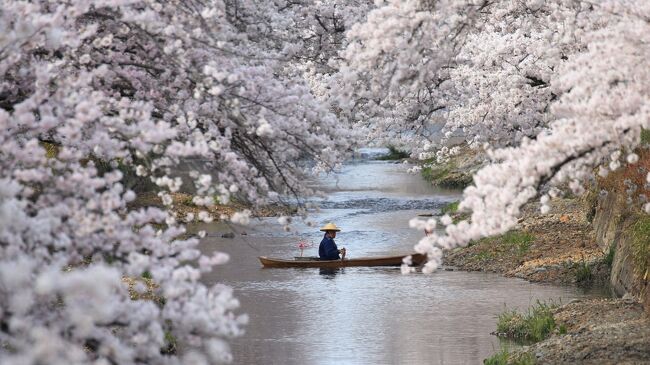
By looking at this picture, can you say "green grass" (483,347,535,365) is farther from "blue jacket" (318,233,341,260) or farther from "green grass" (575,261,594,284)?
"blue jacket" (318,233,341,260)

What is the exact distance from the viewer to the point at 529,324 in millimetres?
15453

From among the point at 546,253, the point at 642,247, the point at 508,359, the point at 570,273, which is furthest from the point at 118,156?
the point at 546,253

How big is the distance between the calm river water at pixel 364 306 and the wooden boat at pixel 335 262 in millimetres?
164

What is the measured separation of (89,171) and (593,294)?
44.9 feet

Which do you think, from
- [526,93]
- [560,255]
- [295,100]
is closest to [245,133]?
[295,100]

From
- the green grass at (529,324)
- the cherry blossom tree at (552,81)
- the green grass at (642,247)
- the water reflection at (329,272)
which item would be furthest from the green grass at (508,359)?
the water reflection at (329,272)

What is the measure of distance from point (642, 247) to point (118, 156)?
939 centimetres

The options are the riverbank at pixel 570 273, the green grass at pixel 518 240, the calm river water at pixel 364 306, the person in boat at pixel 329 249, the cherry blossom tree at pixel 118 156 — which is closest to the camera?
the cherry blossom tree at pixel 118 156

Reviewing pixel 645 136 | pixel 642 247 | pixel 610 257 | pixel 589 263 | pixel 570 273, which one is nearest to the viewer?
pixel 642 247

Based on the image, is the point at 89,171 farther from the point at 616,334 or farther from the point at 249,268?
the point at 249,268

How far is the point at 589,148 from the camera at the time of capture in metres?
7.12

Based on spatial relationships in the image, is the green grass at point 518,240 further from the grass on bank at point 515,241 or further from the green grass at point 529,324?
the green grass at point 529,324

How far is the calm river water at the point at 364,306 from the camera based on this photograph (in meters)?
15.5

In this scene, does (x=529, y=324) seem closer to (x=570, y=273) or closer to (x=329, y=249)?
(x=570, y=273)
